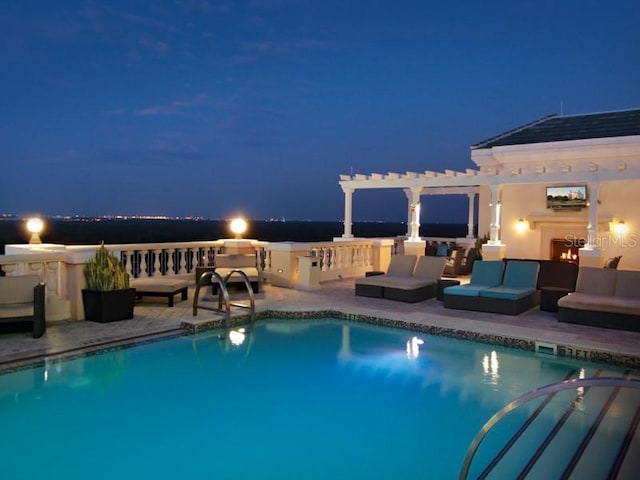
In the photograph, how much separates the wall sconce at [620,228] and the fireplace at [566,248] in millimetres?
1173

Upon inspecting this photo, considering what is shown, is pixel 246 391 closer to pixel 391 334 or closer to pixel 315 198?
pixel 391 334

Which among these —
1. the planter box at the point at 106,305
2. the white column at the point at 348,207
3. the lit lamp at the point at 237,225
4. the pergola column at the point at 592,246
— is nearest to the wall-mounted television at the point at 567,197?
the pergola column at the point at 592,246

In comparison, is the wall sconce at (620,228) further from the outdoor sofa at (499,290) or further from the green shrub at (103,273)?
the green shrub at (103,273)

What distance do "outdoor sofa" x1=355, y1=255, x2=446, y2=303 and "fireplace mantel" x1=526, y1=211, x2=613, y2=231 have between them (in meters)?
5.55

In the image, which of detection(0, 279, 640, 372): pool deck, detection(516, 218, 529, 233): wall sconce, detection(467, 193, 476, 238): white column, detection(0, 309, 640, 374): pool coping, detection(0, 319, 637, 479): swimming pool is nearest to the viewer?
detection(0, 319, 637, 479): swimming pool

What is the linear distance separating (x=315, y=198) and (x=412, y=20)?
50564 mm

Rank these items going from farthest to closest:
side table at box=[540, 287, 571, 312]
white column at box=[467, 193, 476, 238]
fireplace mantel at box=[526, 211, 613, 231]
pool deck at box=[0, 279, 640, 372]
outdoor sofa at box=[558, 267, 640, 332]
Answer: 1. white column at box=[467, 193, 476, 238]
2. fireplace mantel at box=[526, 211, 613, 231]
3. side table at box=[540, 287, 571, 312]
4. outdoor sofa at box=[558, 267, 640, 332]
5. pool deck at box=[0, 279, 640, 372]

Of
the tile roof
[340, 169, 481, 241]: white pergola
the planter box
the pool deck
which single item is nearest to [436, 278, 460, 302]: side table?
the pool deck

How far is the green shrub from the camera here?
800 centimetres

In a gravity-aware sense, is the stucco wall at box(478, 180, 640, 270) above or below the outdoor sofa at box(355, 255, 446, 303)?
above

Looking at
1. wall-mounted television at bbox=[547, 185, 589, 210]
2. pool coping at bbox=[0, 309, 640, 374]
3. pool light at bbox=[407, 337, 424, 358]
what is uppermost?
wall-mounted television at bbox=[547, 185, 589, 210]

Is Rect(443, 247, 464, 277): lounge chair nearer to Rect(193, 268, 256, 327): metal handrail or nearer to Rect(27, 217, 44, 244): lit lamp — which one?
Rect(193, 268, 256, 327): metal handrail

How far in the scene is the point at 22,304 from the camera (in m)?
7.08

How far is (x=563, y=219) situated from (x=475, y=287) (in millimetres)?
6433
